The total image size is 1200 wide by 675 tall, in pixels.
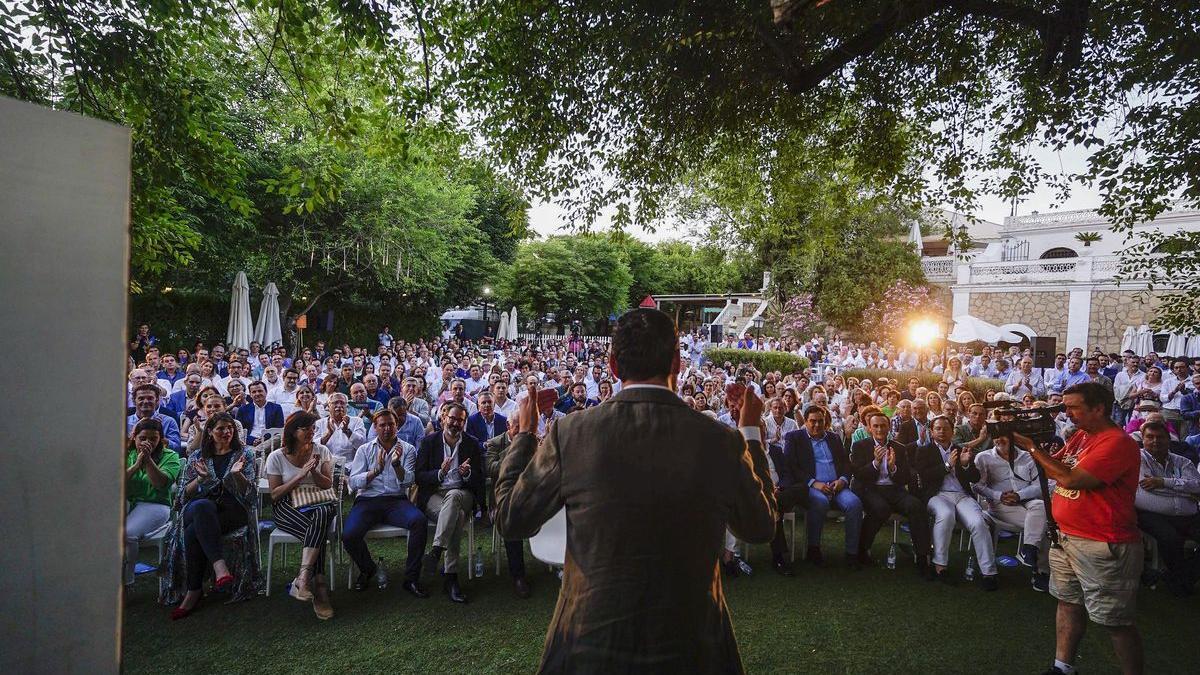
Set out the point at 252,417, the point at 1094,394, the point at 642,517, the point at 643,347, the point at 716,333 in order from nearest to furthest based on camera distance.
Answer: the point at 642,517, the point at 643,347, the point at 1094,394, the point at 252,417, the point at 716,333

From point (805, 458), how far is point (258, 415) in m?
6.29

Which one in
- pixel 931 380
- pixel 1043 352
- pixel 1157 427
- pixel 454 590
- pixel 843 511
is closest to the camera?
pixel 454 590

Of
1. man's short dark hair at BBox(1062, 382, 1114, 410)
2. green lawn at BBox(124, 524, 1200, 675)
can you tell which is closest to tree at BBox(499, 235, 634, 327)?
green lawn at BBox(124, 524, 1200, 675)

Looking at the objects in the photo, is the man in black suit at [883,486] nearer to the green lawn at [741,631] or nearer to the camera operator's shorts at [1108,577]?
the green lawn at [741,631]

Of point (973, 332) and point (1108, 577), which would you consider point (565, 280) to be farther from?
point (1108, 577)

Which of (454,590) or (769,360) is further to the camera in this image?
(769,360)

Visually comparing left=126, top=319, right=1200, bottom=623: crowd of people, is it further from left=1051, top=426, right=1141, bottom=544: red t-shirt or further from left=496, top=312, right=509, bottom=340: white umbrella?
left=496, top=312, right=509, bottom=340: white umbrella

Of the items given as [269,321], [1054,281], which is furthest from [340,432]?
[1054,281]

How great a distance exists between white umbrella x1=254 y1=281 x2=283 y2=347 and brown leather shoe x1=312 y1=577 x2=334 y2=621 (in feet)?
36.4

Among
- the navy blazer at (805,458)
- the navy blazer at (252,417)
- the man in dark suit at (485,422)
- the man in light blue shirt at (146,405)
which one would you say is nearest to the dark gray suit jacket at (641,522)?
the navy blazer at (805,458)

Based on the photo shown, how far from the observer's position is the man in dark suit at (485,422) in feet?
23.0

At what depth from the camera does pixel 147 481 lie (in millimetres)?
5070

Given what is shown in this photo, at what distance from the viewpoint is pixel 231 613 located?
14.8 ft

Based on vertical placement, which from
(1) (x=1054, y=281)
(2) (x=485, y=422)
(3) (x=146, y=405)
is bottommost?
(2) (x=485, y=422)
